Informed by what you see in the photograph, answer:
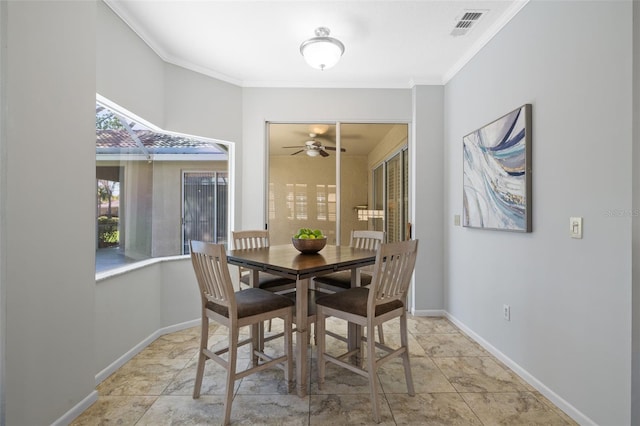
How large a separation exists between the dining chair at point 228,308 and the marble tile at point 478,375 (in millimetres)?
1190

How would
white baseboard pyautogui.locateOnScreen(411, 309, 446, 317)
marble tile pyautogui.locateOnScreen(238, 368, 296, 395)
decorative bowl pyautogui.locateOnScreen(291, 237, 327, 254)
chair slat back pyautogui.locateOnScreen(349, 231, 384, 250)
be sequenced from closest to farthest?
marble tile pyautogui.locateOnScreen(238, 368, 296, 395) → decorative bowl pyautogui.locateOnScreen(291, 237, 327, 254) → chair slat back pyautogui.locateOnScreen(349, 231, 384, 250) → white baseboard pyautogui.locateOnScreen(411, 309, 446, 317)

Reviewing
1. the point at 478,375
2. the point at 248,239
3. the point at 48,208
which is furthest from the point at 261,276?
the point at 478,375

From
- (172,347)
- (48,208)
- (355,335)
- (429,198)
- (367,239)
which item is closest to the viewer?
(48,208)

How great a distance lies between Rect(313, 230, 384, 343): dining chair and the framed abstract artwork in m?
0.91

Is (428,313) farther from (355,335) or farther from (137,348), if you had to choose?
(137,348)

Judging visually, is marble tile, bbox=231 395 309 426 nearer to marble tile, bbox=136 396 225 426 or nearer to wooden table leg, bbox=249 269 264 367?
marble tile, bbox=136 396 225 426

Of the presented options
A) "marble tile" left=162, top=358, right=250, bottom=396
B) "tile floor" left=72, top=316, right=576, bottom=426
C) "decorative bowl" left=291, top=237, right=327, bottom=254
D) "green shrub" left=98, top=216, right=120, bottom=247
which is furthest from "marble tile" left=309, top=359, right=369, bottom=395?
"green shrub" left=98, top=216, right=120, bottom=247

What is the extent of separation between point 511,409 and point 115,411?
2.40m

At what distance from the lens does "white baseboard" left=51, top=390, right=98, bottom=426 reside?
1667 millimetres

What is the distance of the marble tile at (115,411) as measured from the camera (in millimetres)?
1750

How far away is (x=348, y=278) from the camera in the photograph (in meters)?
2.51

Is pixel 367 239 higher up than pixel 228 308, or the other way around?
pixel 367 239

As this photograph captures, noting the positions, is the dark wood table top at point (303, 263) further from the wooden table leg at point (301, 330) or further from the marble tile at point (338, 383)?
the marble tile at point (338, 383)

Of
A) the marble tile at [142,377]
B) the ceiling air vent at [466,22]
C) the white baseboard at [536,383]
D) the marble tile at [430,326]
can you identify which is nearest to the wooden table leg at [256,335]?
the marble tile at [142,377]
